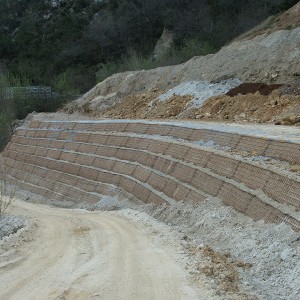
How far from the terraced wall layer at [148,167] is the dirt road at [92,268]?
2.06 metres

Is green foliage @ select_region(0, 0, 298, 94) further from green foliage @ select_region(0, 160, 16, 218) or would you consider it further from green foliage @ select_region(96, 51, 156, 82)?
green foliage @ select_region(0, 160, 16, 218)

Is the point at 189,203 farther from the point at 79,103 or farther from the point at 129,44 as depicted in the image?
the point at 129,44

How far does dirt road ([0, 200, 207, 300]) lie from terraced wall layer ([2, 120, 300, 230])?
206 cm

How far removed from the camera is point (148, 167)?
15.5 meters

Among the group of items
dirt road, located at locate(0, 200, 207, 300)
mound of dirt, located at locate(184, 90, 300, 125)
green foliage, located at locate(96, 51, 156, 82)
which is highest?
dirt road, located at locate(0, 200, 207, 300)

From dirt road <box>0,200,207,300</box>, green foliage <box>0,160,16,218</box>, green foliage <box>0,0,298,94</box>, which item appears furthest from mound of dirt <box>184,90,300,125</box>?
green foliage <box>0,0,298,94</box>

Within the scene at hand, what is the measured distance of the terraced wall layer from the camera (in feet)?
30.6

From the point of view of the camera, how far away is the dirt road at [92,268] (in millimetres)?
6777

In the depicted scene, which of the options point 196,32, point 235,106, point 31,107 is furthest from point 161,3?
point 235,106

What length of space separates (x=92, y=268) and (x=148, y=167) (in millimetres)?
7859

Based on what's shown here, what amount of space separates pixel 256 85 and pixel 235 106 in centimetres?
237

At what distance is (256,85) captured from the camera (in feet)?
69.6

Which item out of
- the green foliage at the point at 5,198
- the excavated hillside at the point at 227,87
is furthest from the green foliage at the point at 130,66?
the green foliage at the point at 5,198

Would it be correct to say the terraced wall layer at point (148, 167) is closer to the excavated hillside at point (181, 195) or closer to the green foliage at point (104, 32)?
the excavated hillside at point (181, 195)
